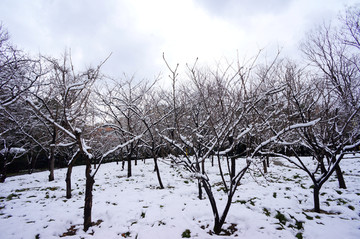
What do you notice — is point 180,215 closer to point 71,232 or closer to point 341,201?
point 71,232

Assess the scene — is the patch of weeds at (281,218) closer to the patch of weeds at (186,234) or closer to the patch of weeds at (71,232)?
the patch of weeds at (186,234)

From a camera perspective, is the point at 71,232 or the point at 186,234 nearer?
the point at 186,234

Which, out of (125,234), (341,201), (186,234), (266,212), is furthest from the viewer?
(341,201)

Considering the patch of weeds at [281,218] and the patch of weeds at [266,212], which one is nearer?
the patch of weeds at [281,218]

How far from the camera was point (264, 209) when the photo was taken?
14.3 feet

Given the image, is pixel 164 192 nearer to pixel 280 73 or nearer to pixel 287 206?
pixel 287 206

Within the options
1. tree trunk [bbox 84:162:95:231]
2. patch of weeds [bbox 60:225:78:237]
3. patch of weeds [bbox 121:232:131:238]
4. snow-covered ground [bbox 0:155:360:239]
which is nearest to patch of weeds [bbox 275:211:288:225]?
snow-covered ground [bbox 0:155:360:239]

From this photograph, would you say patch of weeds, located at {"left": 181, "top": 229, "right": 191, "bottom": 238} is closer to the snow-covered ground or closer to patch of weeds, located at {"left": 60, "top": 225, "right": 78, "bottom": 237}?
the snow-covered ground

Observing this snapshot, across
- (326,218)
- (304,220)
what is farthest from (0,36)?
(326,218)

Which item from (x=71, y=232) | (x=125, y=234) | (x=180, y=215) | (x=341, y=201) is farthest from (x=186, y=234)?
(x=341, y=201)

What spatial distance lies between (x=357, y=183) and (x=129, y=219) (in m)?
8.95

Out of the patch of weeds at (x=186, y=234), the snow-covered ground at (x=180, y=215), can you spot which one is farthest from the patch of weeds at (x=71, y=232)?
the patch of weeds at (x=186, y=234)

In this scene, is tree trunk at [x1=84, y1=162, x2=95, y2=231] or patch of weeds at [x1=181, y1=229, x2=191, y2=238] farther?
tree trunk at [x1=84, y1=162, x2=95, y2=231]

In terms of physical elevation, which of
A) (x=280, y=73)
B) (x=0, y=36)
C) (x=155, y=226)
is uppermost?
(x=0, y=36)
